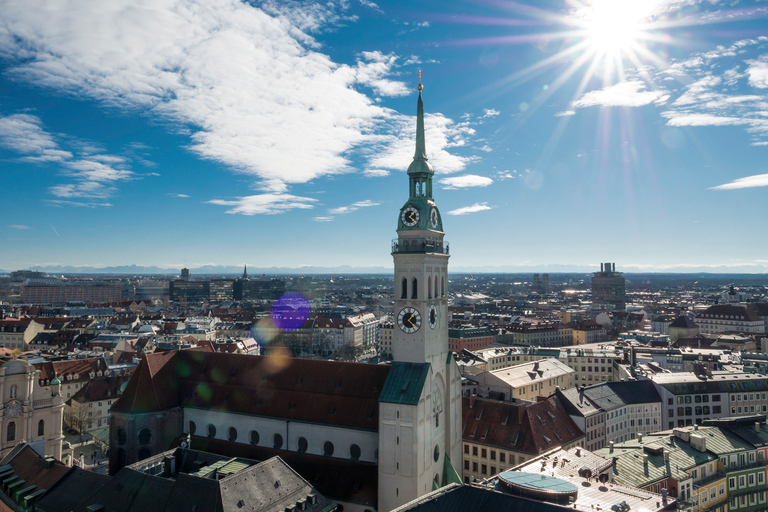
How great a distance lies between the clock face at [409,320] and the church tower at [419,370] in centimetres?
9

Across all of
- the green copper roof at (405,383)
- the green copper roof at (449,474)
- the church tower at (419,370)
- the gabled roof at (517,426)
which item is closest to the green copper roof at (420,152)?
the church tower at (419,370)

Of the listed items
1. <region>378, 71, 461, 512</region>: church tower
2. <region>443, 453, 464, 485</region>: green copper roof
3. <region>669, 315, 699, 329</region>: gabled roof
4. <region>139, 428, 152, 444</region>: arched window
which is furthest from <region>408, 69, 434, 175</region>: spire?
<region>669, 315, 699, 329</region>: gabled roof

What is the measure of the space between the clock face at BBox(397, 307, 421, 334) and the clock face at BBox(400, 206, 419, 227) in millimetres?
7463

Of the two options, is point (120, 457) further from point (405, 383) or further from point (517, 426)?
point (517, 426)

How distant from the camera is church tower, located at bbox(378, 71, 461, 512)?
42.4 meters

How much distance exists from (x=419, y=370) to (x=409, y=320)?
4251mm

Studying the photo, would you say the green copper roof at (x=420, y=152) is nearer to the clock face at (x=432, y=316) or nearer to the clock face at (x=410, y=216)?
the clock face at (x=410, y=216)

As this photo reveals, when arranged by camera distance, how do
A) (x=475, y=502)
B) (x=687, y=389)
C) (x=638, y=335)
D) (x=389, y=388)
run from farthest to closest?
(x=638, y=335) → (x=687, y=389) → (x=389, y=388) → (x=475, y=502)

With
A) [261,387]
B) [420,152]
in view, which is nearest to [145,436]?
[261,387]

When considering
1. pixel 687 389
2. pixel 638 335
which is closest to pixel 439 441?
pixel 687 389

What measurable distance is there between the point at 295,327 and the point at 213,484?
499ft

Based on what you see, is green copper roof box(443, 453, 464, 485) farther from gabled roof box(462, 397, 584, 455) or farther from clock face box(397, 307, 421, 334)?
gabled roof box(462, 397, 584, 455)

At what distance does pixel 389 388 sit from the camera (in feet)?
145

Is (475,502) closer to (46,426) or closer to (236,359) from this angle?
(236,359)
